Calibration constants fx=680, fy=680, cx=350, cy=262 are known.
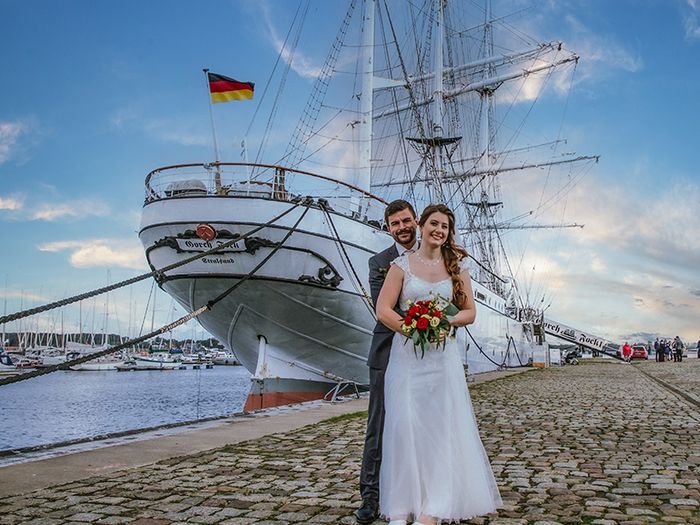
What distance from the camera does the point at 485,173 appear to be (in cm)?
4562

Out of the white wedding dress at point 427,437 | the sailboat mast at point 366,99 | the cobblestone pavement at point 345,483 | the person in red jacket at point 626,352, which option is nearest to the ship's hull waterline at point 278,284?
the sailboat mast at point 366,99

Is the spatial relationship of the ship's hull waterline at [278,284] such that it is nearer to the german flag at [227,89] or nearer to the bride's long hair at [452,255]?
the german flag at [227,89]

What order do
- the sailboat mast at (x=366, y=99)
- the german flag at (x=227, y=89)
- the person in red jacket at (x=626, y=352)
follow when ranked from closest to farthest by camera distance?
the german flag at (x=227, y=89) → the sailboat mast at (x=366, y=99) → the person in red jacket at (x=626, y=352)

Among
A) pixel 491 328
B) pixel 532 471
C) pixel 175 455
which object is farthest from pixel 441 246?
pixel 491 328

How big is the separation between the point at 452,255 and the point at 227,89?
12106 mm

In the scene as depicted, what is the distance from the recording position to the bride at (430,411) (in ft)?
13.5

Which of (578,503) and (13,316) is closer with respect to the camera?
(578,503)

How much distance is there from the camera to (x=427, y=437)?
13.7ft

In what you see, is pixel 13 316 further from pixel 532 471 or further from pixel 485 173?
pixel 485 173

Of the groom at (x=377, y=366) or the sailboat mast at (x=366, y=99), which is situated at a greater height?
the sailboat mast at (x=366, y=99)

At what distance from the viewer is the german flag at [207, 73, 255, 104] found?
49.9 ft

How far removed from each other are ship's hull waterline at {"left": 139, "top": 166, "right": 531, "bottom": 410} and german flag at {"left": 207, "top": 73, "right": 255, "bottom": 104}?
2393 millimetres

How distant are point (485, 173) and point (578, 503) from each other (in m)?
42.5

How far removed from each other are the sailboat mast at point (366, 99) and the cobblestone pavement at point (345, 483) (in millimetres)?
12759
